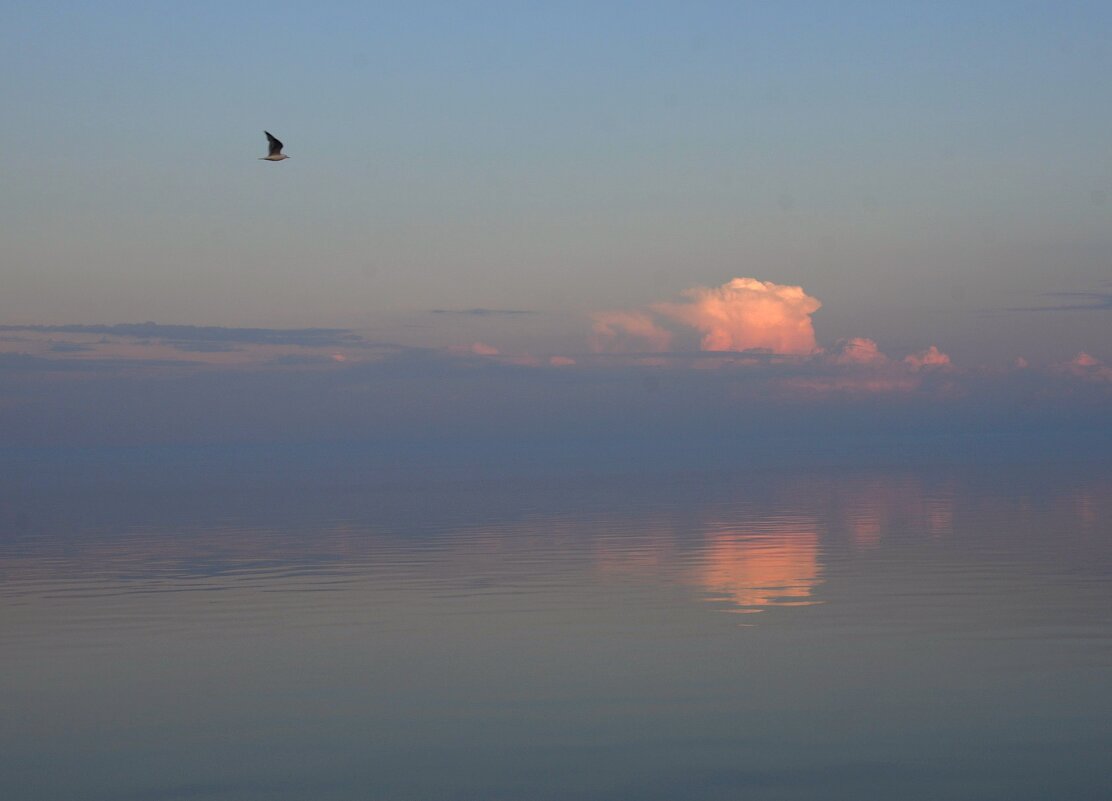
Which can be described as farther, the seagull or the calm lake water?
the seagull

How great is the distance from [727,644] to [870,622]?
469 cm

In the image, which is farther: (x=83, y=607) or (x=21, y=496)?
(x=21, y=496)

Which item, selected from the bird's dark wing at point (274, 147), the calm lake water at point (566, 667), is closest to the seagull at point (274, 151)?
the bird's dark wing at point (274, 147)

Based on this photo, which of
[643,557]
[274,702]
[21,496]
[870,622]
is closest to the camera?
[274,702]

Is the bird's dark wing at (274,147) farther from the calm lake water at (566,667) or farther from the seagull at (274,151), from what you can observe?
the calm lake water at (566,667)

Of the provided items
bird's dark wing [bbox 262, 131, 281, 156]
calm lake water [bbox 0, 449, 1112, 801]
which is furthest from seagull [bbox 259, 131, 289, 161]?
calm lake water [bbox 0, 449, 1112, 801]

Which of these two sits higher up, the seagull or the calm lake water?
the seagull

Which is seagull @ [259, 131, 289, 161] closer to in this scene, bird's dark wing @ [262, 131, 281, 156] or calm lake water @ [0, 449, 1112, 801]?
bird's dark wing @ [262, 131, 281, 156]

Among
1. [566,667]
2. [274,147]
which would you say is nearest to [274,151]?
A: [274,147]

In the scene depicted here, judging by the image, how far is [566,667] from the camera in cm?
2655

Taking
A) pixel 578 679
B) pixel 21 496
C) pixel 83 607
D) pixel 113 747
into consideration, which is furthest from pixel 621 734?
pixel 21 496

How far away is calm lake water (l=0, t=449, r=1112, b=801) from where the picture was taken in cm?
1902

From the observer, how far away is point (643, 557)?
47344 millimetres

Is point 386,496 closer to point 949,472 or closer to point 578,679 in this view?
point 949,472
